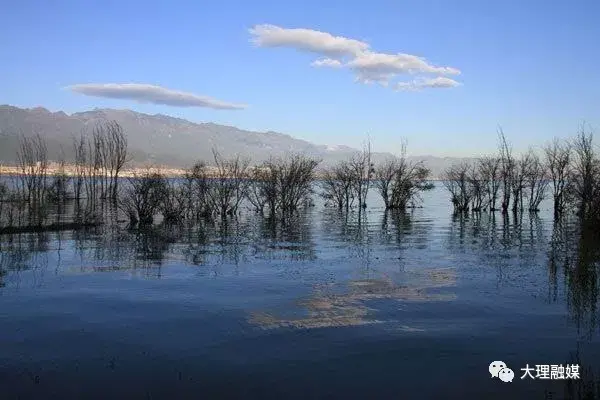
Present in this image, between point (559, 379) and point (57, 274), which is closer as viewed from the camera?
point (559, 379)

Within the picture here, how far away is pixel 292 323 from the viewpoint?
11.0m

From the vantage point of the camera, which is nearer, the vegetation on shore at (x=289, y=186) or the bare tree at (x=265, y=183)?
the vegetation on shore at (x=289, y=186)

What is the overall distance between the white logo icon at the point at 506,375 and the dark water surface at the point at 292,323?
6.5 inches

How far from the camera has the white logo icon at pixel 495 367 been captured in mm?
8156

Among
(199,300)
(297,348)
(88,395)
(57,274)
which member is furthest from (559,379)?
(57,274)

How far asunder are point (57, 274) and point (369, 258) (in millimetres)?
11024

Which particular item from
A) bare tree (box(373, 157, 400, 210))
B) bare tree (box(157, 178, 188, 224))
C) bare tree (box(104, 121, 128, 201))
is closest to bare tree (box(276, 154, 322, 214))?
bare tree (box(373, 157, 400, 210))

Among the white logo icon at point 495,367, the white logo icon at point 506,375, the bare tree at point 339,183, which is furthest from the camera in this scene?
the bare tree at point 339,183

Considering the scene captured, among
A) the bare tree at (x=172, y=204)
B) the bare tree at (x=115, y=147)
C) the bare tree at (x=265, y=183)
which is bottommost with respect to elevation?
the bare tree at (x=172, y=204)

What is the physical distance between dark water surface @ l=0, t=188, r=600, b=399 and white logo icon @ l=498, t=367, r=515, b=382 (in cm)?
17

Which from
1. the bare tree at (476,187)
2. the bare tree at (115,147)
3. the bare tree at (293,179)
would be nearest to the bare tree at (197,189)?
the bare tree at (293,179)

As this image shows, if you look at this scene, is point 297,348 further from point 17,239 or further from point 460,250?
point 17,239

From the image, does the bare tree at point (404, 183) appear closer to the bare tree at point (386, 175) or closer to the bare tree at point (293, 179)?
the bare tree at point (386, 175)

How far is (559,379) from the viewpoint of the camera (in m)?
7.91
